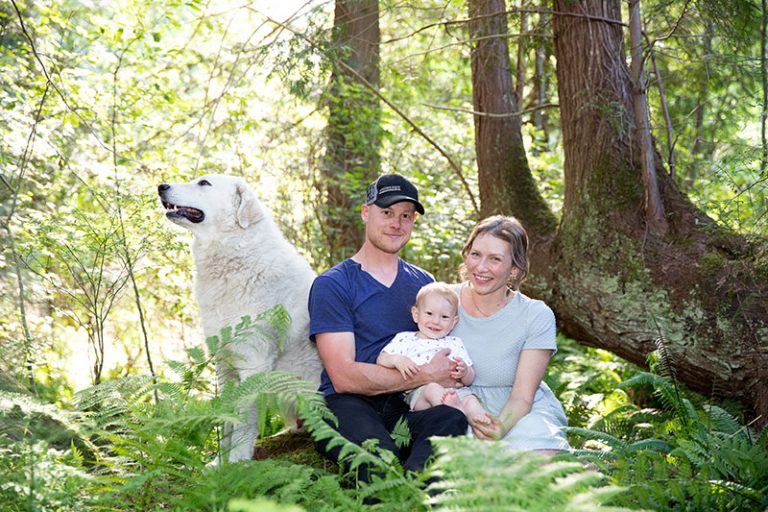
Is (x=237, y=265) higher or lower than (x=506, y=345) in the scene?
higher

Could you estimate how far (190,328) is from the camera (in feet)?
34.3

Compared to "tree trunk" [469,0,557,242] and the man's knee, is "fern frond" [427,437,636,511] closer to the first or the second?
the man's knee

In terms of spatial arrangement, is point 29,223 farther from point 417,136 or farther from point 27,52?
point 417,136

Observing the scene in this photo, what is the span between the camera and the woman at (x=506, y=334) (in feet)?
15.1

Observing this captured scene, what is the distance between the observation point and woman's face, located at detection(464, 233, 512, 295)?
474 cm

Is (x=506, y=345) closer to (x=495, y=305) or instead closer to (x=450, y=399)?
(x=495, y=305)

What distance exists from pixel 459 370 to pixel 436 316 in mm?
392

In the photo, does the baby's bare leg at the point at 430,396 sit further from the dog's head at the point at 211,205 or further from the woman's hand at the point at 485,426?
the dog's head at the point at 211,205

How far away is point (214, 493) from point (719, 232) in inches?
178

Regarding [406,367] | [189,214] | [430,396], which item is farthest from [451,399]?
[189,214]

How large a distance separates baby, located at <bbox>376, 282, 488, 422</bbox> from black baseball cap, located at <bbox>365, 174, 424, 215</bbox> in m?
0.67

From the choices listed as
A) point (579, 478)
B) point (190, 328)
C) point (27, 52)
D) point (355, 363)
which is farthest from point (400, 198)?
point (190, 328)

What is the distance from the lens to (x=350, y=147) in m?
10.2

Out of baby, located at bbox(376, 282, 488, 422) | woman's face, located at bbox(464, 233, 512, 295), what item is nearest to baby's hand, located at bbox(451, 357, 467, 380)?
baby, located at bbox(376, 282, 488, 422)
